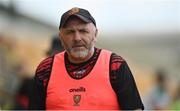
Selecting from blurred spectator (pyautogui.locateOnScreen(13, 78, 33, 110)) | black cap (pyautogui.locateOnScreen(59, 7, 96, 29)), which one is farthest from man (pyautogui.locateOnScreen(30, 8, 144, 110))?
blurred spectator (pyautogui.locateOnScreen(13, 78, 33, 110))

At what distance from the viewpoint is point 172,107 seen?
814cm

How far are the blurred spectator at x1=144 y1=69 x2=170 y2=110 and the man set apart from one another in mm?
4826

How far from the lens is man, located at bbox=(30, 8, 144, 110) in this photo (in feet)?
11.8

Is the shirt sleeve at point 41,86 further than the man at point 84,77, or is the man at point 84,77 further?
the shirt sleeve at point 41,86

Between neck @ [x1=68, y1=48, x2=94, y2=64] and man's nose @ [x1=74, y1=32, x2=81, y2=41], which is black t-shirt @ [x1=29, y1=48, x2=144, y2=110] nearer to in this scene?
neck @ [x1=68, y1=48, x2=94, y2=64]

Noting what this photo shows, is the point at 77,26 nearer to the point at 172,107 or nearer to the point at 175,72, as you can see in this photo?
the point at 172,107

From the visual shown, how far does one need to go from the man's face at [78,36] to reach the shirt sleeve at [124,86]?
0.63 feet

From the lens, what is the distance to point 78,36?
360 centimetres

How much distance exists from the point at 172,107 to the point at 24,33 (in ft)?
8.73

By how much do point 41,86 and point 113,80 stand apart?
45 centimetres

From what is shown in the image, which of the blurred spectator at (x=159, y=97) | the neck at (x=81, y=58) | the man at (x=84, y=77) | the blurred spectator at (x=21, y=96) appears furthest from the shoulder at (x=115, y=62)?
the blurred spectator at (x=159, y=97)

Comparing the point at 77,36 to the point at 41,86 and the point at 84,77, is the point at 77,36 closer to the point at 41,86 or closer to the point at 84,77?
the point at 84,77

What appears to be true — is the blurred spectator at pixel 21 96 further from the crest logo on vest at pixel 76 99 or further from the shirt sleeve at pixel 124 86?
the shirt sleeve at pixel 124 86

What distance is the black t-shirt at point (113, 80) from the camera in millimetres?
3564
